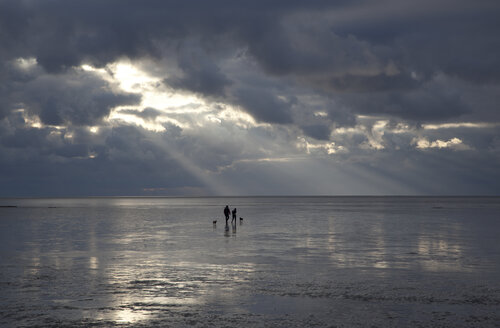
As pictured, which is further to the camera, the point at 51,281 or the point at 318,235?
the point at 318,235

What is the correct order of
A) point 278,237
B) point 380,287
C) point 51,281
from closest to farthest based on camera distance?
point 380,287
point 51,281
point 278,237

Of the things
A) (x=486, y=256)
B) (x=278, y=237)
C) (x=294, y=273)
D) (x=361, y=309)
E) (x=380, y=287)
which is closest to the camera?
(x=361, y=309)

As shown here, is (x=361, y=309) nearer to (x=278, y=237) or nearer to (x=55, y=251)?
(x=55, y=251)

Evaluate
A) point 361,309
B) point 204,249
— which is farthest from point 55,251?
point 361,309

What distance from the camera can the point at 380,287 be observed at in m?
17.8

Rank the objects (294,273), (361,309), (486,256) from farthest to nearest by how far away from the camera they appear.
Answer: (486,256)
(294,273)
(361,309)

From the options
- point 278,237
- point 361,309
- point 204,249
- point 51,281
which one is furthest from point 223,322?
point 278,237

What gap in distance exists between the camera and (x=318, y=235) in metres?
39.8

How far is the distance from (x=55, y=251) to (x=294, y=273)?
1615cm

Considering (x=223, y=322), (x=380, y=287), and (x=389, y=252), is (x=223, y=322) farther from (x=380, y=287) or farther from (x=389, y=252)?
(x=389, y=252)

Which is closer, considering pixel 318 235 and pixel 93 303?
pixel 93 303

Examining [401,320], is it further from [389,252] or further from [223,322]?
[389,252]

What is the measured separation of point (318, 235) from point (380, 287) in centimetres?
2196

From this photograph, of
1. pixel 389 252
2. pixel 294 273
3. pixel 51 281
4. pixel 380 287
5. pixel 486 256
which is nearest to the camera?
pixel 380 287
